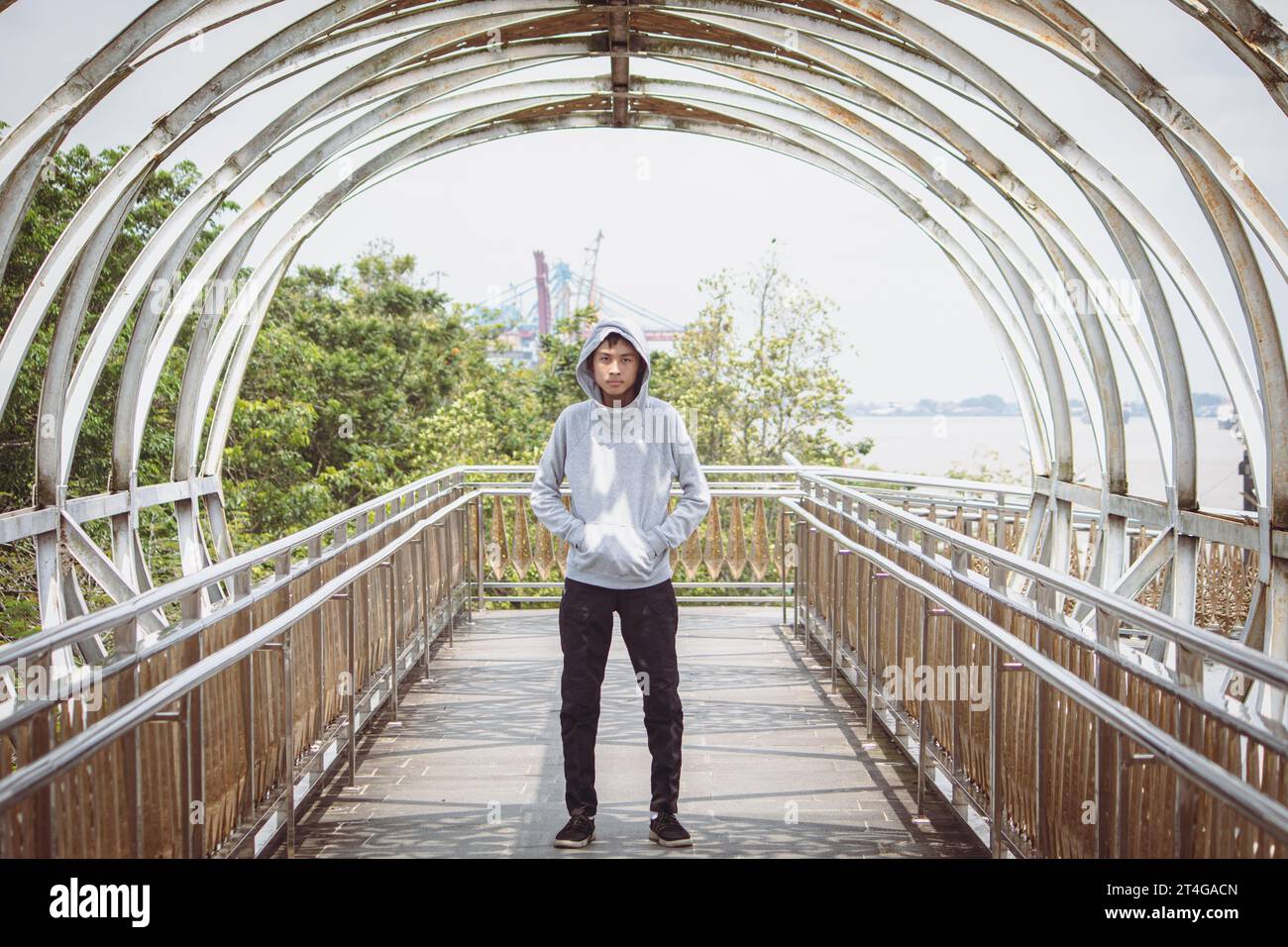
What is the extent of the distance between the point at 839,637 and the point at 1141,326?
419cm

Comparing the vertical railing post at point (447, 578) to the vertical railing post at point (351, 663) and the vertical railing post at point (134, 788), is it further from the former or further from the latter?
the vertical railing post at point (134, 788)

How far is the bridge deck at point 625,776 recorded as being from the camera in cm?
454

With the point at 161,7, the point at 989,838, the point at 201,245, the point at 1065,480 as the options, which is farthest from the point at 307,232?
the point at 201,245

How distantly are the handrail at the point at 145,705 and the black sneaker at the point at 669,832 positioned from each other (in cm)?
155

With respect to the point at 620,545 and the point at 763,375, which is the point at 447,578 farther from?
the point at 763,375

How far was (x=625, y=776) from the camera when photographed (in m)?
5.39

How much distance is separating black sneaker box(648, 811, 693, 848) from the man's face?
1558 mm

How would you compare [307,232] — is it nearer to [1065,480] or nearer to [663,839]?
[1065,480]

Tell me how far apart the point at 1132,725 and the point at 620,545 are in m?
1.85

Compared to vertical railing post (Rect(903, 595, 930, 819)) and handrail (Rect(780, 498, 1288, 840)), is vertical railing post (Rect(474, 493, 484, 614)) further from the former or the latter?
handrail (Rect(780, 498, 1288, 840))

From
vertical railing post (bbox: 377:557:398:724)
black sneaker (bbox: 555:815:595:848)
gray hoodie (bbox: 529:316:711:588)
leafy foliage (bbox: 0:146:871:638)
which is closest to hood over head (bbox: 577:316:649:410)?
gray hoodie (bbox: 529:316:711:588)

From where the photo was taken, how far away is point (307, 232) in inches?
429

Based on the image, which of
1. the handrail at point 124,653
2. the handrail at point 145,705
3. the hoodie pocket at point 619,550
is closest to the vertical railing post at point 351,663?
the handrail at point 145,705

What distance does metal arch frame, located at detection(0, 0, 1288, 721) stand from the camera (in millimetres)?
6379
